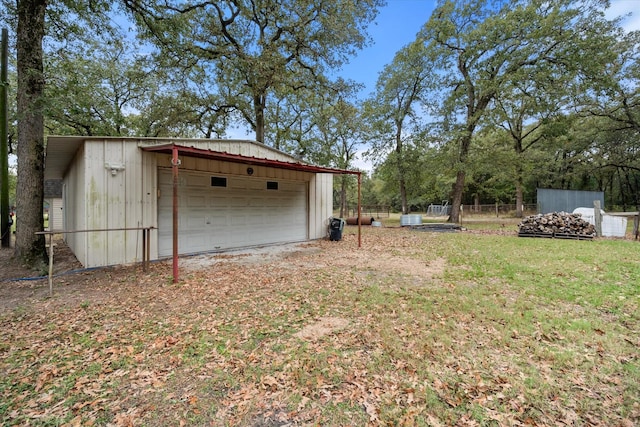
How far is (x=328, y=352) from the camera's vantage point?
2.56 meters

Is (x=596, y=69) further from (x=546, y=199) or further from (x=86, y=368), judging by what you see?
(x=86, y=368)

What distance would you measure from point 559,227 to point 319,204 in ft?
27.5

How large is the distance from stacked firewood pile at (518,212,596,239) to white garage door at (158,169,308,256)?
8225 mm

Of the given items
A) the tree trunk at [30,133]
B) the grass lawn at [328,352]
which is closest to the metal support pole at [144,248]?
the grass lawn at [328,352]

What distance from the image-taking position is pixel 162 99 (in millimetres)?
12414

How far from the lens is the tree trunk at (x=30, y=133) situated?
205 inches

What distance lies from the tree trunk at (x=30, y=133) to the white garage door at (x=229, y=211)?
2.13m

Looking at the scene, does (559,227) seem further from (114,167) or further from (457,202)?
(114,167)

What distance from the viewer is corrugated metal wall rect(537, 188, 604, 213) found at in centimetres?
1593

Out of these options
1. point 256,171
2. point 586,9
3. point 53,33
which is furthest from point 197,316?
point 586,9

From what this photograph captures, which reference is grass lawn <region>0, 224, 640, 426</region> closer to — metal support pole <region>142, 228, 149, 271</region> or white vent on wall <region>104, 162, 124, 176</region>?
metal support pole <region>142, 228, 149, 271</region>

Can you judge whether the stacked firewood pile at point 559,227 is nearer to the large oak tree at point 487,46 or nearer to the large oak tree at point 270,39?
the large oak tree at point 487,46

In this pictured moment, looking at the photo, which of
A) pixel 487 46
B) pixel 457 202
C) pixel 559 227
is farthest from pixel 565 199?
pixel 487 46

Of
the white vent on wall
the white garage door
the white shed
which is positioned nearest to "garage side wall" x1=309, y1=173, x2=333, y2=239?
the white shed
